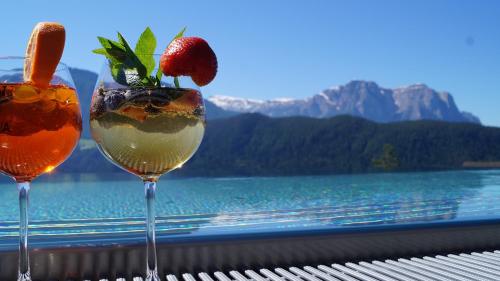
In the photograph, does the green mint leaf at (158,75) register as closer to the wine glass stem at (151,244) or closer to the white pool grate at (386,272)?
the wine glass stem at (151,244)

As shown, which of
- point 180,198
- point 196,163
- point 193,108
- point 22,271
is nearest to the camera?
point 22,271

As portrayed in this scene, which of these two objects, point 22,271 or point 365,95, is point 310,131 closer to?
point 22,271

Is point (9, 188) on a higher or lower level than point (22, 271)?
lower

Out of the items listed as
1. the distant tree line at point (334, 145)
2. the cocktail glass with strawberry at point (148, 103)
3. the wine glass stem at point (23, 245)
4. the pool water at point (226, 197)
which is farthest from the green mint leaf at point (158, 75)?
the distant tree line at point (334, 145)

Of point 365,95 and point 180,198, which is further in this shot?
point 365,95

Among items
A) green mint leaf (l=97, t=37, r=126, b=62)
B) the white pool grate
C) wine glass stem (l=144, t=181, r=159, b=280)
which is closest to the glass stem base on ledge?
wine glass stem (l=144, t=181, r=159, b=280)

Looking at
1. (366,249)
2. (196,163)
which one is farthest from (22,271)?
(196,163)

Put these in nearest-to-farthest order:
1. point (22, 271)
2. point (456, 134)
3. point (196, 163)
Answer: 1. point (22, 271)
2. point (196, 163)
3. point (456, 134)
